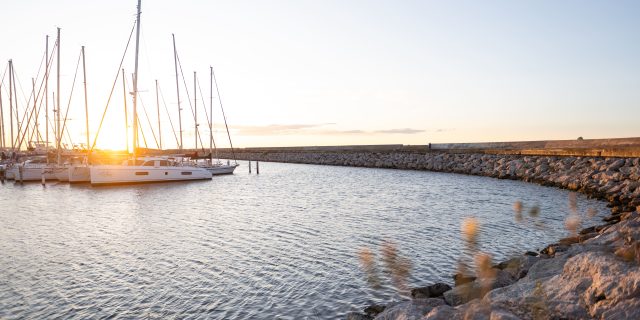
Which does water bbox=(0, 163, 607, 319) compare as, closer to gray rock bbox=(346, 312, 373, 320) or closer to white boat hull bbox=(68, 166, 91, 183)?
gray rock bbox=(346, 312, 373, 320)

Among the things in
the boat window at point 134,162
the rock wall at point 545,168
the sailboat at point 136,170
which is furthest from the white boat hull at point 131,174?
the rock wall at point 545,168

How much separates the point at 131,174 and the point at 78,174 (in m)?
5.64

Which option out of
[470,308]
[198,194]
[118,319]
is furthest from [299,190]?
[470,308]

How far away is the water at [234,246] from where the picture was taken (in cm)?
959

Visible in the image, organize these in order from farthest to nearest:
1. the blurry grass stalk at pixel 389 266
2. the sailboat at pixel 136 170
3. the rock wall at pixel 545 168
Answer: the sailboat at pixel 136 170 < the rock wall at pixel 545 168 < the blurry grass stalk at pixel 389 266

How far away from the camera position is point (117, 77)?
39.8 meters

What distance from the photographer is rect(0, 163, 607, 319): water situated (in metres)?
9.59

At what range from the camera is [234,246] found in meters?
14.7

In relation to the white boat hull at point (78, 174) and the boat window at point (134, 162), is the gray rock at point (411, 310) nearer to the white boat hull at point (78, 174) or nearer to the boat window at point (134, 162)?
the boat window at point (134, 162)

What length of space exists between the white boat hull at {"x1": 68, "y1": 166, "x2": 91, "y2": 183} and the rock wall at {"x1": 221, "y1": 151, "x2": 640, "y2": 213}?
114 feet

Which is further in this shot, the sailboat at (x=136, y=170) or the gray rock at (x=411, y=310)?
the sailboat at (x=136, y=170)

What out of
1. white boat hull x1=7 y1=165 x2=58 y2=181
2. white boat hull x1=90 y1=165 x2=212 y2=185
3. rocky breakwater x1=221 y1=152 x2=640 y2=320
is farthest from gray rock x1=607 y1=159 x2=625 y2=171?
white boat hull x1=7 y1=165 x2=58 y2=181

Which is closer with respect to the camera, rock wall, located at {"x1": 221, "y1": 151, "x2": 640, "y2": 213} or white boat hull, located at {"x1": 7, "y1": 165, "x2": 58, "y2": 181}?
rock wall, located at {"x1": 221, "y1": 151, "x2": 640, "y2": 213}

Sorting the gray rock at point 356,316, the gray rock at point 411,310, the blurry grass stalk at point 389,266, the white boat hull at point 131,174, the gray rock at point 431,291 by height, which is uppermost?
the white boat hull at point 131,174
